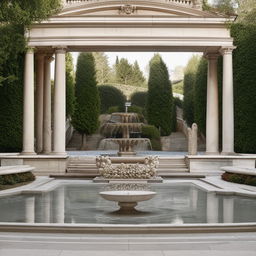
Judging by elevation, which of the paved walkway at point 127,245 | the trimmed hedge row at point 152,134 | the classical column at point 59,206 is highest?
the trimmed hedge row at point 152,134

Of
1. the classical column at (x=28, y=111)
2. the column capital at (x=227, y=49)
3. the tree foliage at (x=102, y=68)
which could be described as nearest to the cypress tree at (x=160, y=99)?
the column capital at (x=227, y=49)

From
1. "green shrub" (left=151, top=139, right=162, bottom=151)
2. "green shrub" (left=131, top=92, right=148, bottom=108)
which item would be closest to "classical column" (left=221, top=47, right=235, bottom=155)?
"green shrub" (left=151, top=139, right=162, bottom=151)

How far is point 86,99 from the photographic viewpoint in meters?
52.2

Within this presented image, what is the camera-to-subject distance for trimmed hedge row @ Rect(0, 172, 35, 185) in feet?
74.4

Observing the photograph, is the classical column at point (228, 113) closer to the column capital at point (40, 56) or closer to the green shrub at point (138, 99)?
the column capital at point (40, 56)

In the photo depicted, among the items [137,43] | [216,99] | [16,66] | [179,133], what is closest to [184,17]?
[137,43]

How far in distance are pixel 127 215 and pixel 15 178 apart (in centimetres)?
1051

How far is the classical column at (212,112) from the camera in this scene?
32219 mm

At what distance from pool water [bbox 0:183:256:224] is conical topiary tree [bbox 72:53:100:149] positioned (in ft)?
96.2

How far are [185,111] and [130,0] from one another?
26.5m

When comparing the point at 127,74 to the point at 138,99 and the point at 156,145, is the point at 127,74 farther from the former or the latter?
the point at 156,145

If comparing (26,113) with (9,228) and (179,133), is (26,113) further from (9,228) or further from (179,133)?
(179,133)

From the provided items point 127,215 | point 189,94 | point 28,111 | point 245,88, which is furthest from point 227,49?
point 189,94

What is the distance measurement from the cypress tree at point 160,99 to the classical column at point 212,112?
20339 millimetres
